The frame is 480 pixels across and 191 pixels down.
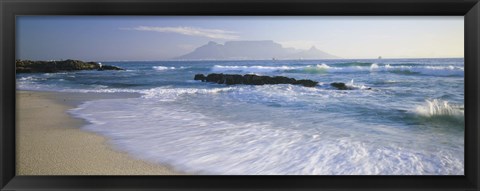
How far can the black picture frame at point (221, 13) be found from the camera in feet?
6.01

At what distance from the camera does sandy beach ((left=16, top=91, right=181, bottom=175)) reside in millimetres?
1906

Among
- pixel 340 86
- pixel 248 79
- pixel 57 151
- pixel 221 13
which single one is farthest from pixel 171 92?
pixel 340 86

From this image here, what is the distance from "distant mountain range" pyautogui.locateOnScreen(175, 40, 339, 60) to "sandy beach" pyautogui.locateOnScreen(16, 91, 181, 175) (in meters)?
0.74

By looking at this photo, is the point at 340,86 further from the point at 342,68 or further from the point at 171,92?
the point at 171,92

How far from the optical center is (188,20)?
201 cm

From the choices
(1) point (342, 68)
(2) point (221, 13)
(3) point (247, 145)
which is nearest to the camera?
(2) point (221, 13)

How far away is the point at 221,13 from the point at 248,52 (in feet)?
1.17

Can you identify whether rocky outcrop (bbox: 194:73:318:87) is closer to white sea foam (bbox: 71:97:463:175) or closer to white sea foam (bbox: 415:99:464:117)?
white sea foam (bbox: 71:97:463:175)

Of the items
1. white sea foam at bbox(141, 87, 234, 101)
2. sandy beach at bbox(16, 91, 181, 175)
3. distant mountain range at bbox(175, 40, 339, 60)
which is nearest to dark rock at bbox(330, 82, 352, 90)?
distant mountain range at bbox(175, 40, 339, 60)

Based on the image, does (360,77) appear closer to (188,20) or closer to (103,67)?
(188,20)

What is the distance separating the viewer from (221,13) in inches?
74.1

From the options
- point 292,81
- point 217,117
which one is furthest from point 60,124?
point 292,81

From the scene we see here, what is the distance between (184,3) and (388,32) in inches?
48.0

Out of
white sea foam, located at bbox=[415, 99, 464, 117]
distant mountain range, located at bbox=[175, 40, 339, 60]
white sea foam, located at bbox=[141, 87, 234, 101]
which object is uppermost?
distant mountain range, located at bbox=[175, 40, 339, 60]
